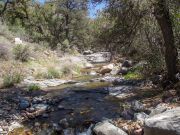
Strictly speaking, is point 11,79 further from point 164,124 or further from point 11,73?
point 164,124

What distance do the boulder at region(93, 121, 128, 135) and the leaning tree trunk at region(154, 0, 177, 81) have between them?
4152 mm

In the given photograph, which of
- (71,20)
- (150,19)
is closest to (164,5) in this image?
(150,19)

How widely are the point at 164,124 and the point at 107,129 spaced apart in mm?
1837

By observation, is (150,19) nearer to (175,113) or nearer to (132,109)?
(132,109)

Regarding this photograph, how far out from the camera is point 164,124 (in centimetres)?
598

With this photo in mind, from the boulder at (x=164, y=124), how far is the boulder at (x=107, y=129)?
1.18 meters

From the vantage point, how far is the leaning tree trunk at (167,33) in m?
10.2

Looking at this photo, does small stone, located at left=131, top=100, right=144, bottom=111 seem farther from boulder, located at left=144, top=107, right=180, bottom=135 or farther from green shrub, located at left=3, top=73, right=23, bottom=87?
green shrub, located at left=3, top=73, right=23, bottom=87

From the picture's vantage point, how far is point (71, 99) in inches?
452

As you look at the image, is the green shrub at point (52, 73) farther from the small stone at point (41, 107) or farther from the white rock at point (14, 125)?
the white rock at point (14, 125)

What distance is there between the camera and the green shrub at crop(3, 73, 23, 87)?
13.9 m

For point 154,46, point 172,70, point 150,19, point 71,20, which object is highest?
point 71,20

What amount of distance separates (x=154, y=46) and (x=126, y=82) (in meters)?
1.96

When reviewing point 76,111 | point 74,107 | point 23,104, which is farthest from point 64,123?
point 23,104
